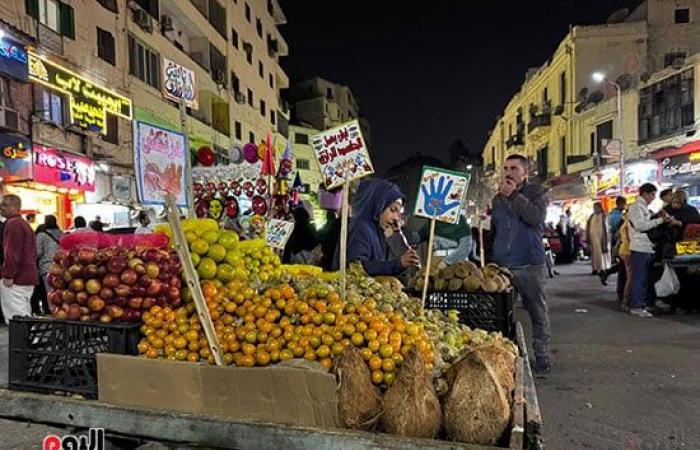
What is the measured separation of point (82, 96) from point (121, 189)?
134 inches

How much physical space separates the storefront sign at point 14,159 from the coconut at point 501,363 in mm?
12196

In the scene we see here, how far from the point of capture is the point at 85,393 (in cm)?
259

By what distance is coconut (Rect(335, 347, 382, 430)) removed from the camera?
7.22 feet

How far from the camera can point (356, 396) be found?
88.0 inches

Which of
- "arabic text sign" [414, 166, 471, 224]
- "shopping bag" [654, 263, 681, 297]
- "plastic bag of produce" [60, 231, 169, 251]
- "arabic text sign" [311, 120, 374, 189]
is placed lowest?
"shopping bag" [654, 263, 681, 297]

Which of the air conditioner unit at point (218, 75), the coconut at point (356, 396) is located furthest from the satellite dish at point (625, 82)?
the coconut at point (356, 396)

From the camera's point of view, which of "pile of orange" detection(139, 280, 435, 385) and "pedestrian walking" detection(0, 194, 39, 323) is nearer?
"pile of orange" detection(139, 280, 435, 385)

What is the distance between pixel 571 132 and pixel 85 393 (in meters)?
32.8

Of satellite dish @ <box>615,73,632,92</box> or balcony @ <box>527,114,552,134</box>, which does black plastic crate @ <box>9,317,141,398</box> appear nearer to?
satellite dish @ <box>615,73,632,92</box>

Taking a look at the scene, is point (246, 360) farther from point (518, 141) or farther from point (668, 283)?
point (518, 141)

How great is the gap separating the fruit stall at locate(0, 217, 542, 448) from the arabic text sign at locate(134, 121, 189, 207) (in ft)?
1.03

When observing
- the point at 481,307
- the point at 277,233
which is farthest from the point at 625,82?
the point at 481,307

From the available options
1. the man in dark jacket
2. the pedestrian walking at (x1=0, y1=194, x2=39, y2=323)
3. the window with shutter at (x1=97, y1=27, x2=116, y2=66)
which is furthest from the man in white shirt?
the window with shutter at (x1=97, y1=27, x2=116, y2=66)

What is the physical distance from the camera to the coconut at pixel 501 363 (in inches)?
91.1
